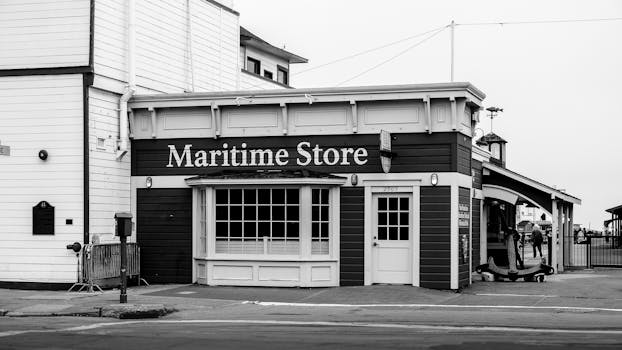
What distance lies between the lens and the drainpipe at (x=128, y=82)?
72.3ft

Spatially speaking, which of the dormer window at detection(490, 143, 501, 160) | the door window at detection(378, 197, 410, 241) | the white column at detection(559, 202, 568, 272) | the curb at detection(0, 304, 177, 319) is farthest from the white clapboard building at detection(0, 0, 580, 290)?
the dormer window at detection(490, 143, 501, 160)

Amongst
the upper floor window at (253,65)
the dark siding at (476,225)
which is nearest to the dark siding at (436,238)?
the dark siding at (476,225)

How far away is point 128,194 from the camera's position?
22578mm

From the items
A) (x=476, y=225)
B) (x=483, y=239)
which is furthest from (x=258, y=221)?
(x=483, y=239)

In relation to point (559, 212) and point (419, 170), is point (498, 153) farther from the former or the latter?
point (419, 170)

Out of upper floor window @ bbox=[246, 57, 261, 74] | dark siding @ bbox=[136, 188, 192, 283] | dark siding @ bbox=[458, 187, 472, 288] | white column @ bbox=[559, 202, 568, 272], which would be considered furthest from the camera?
upper floor window @ bbox=[246, 57, 261, 74]

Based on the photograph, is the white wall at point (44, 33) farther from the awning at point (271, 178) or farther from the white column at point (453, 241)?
the white column at point (453, 241)

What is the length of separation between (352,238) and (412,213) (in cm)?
157

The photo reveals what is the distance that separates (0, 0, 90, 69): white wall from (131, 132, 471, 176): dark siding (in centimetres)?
308

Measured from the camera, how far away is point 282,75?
3809cm

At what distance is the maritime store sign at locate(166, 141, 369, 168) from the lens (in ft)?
70.2

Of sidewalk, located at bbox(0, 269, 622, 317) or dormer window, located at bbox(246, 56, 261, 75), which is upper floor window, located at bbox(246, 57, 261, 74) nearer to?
dormer window, located at bbox(246, 56, 261, 75)

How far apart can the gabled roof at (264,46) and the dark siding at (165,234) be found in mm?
11341

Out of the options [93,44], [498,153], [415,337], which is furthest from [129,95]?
[498,153]
